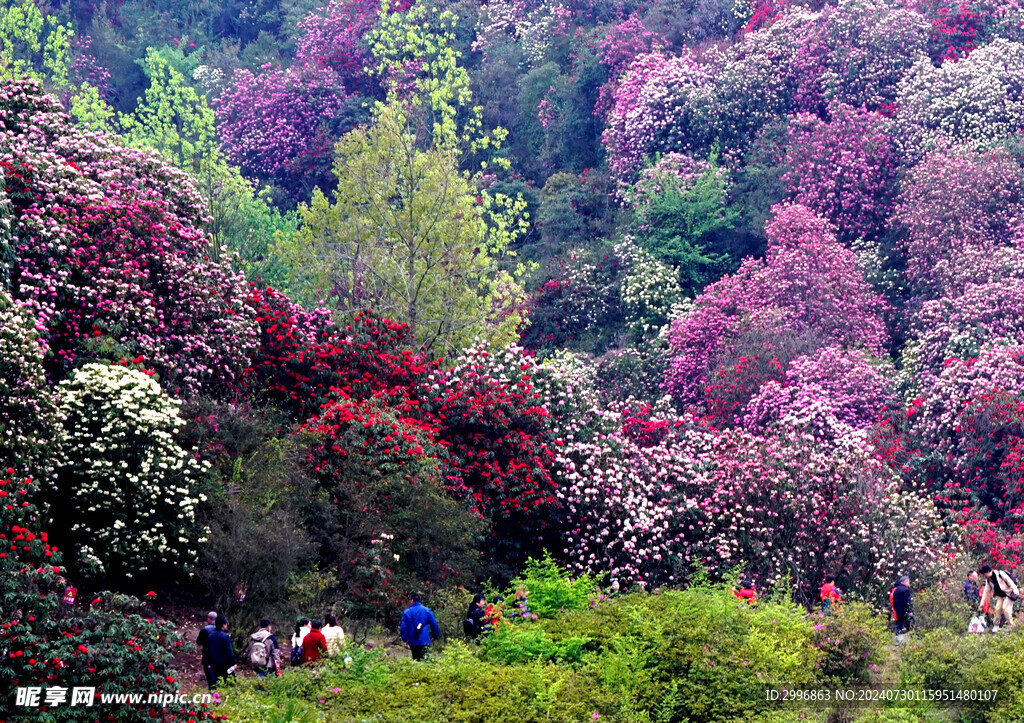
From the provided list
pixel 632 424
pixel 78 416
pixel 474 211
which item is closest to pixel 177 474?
pixel 78 416

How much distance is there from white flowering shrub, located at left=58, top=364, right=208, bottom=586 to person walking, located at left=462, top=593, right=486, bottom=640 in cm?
398

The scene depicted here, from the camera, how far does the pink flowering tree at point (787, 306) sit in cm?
3272

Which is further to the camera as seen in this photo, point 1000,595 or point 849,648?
point 1000,595

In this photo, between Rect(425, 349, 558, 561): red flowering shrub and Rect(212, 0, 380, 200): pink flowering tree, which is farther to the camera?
Rect(212, 0, 380, 200): pink flowering tree

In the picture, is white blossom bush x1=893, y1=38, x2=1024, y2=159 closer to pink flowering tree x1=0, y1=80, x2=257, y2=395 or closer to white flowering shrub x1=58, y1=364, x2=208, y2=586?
pink flowering tree x1=0, y1=80, x2=257, y2=395

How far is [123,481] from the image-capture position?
17.6 metres

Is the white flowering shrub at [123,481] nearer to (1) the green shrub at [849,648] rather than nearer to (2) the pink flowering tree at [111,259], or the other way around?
(2) the pink flowering tree at [111,259]

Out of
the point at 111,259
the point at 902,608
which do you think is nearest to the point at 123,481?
the point at 111,259

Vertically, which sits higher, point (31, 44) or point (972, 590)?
point (31, 44)

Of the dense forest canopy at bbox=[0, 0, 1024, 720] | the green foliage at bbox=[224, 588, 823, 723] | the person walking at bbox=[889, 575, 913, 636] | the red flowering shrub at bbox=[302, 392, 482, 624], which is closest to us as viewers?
the green foliage at bbox=[224, 588, 823, 723]

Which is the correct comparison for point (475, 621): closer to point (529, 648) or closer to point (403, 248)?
point (529, 648)

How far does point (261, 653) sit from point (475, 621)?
9.95ft

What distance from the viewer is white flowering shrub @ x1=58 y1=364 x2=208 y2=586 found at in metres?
17.3

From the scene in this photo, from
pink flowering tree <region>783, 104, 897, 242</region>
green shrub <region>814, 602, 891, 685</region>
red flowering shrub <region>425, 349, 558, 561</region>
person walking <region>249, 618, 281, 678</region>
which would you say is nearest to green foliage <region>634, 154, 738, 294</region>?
pink flowering tree <region>783, 104, 897, 242</region>
